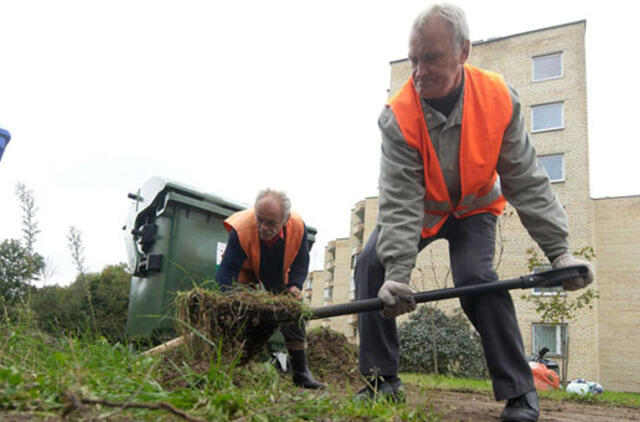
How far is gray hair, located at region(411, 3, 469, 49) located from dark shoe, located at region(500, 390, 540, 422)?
1.60 meters

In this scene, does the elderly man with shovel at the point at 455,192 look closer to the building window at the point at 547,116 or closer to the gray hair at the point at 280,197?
the gray hair at the point at 280,197

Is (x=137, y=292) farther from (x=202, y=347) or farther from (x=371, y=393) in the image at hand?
(x=371, y=393)

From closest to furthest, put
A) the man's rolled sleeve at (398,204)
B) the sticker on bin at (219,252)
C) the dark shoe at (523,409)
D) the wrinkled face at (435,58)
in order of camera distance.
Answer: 1. the dark shoe at (523,409)
2. the wrinkled face at (435,58)
3. the man's rolled sleeve at (398,204)
4. the sticker on bin at (219,252)

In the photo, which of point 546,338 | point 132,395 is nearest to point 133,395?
point 132,395

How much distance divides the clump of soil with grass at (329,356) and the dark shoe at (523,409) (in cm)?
324

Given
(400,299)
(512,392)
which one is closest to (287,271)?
(400,299)

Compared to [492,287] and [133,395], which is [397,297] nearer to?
[492,287]

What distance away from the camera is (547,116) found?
2600 centimetres

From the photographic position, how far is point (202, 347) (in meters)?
2.86

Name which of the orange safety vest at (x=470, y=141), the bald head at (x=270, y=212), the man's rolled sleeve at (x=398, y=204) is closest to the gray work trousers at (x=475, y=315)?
the orange safety vest at (x=470, y=141)

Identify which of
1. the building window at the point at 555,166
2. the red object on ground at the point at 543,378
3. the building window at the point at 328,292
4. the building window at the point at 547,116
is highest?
the building window at the point at 547,116

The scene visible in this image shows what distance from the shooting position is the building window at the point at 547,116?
25656mm

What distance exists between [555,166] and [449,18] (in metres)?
24.7

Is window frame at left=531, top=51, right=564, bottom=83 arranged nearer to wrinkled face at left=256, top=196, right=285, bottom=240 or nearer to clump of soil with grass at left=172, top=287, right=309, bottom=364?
wrinkled face at left=256, top=196, right=285, bottom=240
